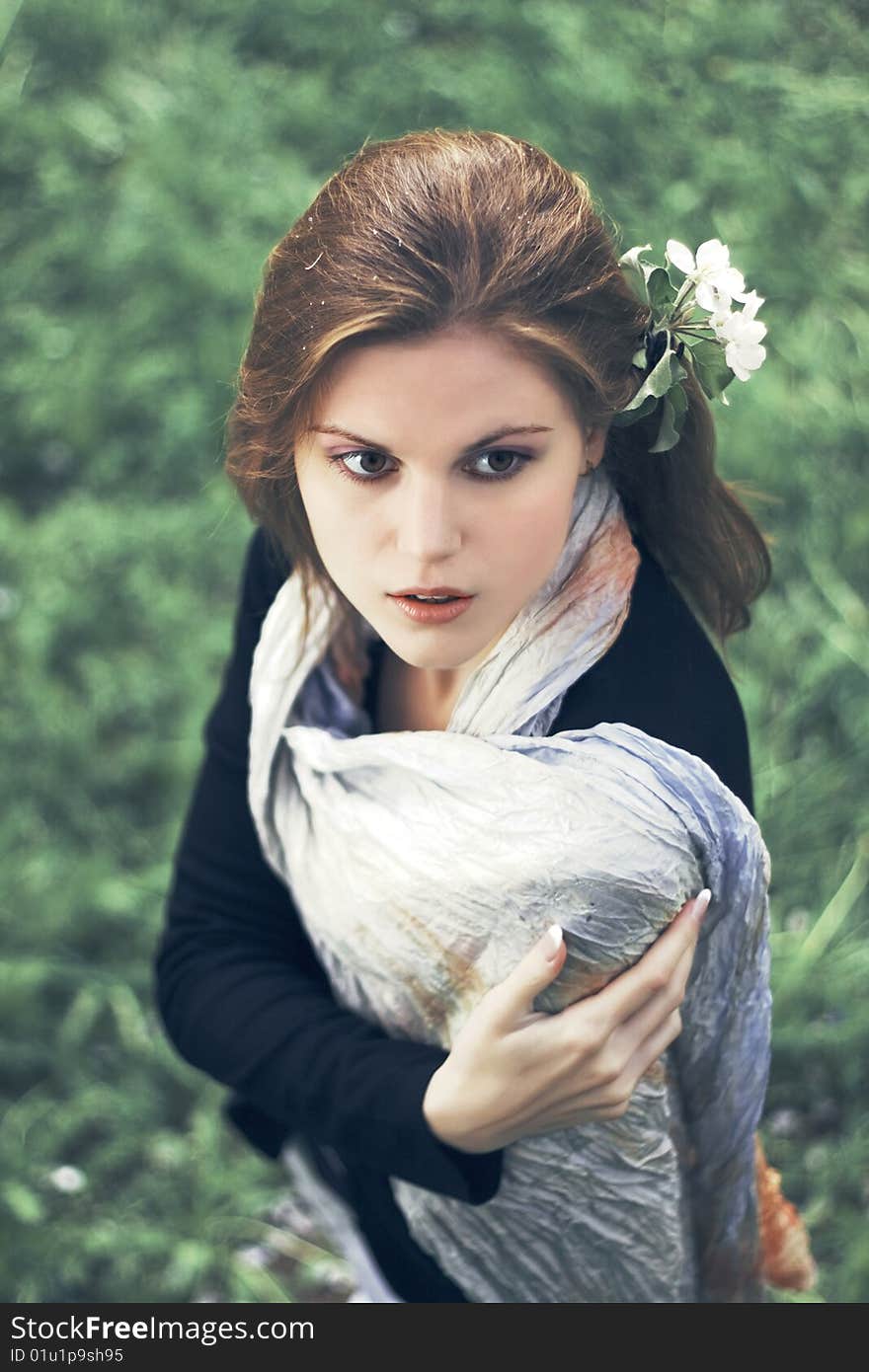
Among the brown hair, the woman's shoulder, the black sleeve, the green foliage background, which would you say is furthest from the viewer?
the green foliage background

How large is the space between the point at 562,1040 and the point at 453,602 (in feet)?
1.15

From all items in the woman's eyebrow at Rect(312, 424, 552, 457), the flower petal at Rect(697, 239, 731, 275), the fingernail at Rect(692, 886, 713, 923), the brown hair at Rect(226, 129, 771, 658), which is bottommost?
the fingernail at Rect(692, 886, 713, 923)

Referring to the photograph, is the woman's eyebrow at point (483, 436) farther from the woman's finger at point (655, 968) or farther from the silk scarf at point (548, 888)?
the woman's finger at point (655, 968)

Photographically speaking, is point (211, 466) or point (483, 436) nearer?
point (483, 436)

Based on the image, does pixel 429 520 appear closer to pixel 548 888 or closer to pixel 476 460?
pixel 476 460

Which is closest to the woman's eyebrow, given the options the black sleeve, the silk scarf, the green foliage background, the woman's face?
the woman's face

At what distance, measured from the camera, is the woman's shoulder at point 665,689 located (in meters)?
1.14

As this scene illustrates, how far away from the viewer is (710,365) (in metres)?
1.14

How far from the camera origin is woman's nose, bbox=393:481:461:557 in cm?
108

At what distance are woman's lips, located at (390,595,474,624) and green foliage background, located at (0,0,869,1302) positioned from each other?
0.93 metres

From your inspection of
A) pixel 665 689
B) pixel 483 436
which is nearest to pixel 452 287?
pixel 483 436

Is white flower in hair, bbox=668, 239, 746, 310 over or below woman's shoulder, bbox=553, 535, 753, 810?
over

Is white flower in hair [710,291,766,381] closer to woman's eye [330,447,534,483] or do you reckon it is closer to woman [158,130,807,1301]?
woman [158,130,807,1301]
